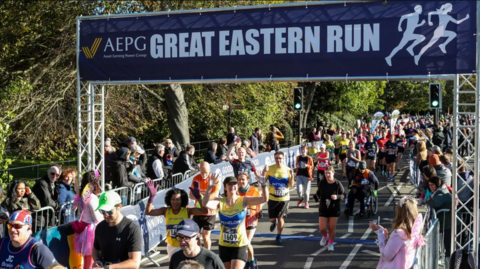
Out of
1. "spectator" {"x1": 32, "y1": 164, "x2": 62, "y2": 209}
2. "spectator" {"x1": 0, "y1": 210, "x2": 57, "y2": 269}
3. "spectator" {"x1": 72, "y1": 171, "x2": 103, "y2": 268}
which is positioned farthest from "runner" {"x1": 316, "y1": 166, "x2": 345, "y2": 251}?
"spectator" {"x1": 0, "y1": 210, "x2": 57, "y2": 269}

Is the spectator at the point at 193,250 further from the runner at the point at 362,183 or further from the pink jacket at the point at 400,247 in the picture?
the runner at the point at 362,183

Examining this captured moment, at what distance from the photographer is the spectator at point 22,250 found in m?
5.26

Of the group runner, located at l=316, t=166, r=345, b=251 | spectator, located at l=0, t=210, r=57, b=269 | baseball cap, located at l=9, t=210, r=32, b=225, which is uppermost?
baseball cap, located at l=9, t=210, r=32, b=225

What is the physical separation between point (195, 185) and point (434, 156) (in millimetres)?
5445

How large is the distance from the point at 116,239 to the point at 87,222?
247cm

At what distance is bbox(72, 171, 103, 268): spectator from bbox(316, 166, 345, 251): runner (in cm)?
466

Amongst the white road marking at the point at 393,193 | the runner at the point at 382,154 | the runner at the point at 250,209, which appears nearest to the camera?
the runner at the point at 250,209

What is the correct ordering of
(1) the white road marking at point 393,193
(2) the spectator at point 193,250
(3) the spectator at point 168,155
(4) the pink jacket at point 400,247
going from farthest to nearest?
(1) the white road marking at point 393,193 < (3) the spectator at point 168,155 < (4) the pink jacket at point 400,247 < (2) the spectator at point 193,250

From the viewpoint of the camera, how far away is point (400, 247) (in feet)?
21.1

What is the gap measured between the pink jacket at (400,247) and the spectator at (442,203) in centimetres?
384

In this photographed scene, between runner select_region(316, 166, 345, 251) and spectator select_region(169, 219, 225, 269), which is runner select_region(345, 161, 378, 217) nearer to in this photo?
runner select_region(316, 166, 345, 251)

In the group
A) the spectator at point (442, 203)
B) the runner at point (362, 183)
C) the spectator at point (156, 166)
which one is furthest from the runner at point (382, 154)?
the spectator at point (442, 203)

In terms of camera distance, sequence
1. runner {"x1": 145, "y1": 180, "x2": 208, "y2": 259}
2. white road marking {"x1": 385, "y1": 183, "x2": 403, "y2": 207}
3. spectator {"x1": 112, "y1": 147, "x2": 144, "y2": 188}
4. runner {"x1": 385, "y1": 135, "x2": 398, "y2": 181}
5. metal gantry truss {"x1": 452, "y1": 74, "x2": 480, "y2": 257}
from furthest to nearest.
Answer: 1. runner {"x1": 385, "y1": 135, "x2": 398, "y2": 181}
2. white road marking {"x1": 385, "y1": 183, "x2": 403, "y2": 207}
3. spectator {"x1": 112, "y1": 147, "x2": 144, "y2": 188}
4. metal gantry truss {"x1": 452, "y1": 74, "x2": 480, "y2": 257}
5. runner {"x1": 145, "y1": 180, "x2": 208, "y2": 259}

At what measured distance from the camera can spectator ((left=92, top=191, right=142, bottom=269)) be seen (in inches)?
240
